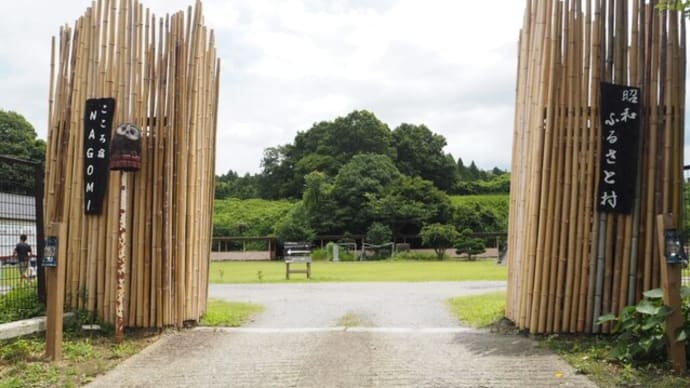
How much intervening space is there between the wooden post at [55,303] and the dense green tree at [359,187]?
3342cm

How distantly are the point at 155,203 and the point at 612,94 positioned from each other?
522 cm

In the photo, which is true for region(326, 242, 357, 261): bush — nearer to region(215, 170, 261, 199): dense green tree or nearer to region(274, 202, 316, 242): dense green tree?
region(274, 202, 316, 242): dense green tree

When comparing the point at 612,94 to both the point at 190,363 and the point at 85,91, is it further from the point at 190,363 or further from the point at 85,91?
the point at 85,91

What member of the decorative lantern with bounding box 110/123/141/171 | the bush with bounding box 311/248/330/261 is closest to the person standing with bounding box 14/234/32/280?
the decorative lantern with bounding box 110/123/141/171

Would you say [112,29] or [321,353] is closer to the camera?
[321,353]

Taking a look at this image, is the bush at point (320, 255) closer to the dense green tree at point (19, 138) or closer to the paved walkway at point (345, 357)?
the dense green tree at point (19, 138)

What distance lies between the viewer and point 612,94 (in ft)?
22.7

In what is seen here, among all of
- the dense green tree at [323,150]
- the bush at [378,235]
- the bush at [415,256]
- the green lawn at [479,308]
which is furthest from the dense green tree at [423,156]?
the green lawn at [479,308]

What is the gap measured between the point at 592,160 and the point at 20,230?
21.2 feet

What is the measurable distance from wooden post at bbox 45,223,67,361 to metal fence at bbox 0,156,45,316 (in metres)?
0.94

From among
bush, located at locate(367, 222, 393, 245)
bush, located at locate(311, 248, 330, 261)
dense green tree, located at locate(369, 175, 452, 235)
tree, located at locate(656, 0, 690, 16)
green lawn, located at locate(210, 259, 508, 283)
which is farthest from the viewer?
dense green tree, located at locate(369, 175, 452, 235)

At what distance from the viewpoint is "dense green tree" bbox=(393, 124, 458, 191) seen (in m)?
52.1

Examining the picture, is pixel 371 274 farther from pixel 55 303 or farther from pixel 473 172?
pixel 473 172

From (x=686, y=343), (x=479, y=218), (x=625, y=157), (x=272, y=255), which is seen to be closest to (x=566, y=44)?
(x=625, y=157)
